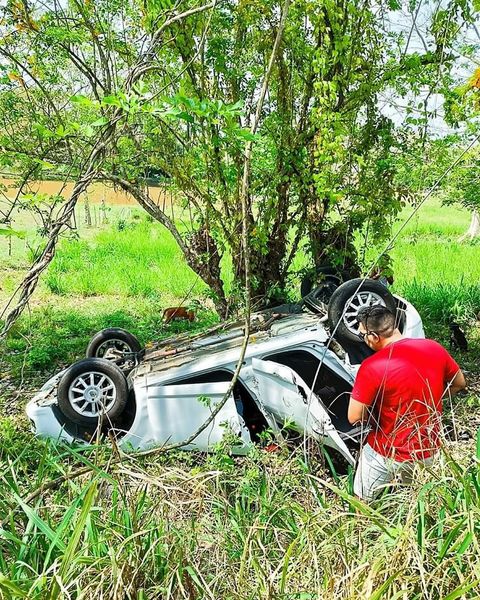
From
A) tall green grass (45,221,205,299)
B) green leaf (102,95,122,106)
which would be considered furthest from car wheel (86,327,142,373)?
green leaf (102,95,122,106)

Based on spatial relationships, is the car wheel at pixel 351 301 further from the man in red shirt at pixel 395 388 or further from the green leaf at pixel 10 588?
the green leaf at pixel 10 588

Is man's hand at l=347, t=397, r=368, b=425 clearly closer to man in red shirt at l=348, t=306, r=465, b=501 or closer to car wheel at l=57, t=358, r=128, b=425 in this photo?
man in red shirt at l=348, t=306, r=465, b=501

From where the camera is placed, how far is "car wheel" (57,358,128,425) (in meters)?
5.02

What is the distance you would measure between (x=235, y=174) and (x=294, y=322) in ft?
7.40

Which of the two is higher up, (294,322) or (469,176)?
(469,176)

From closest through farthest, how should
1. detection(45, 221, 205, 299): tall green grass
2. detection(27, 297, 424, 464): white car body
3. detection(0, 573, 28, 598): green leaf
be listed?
detection(0, 573, 28, 598): green leaf → detection(27, 297, 424, 464): white car body → detection(45, 221, 205, 299): tall green grass

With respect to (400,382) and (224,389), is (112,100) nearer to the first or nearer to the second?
(400,382)

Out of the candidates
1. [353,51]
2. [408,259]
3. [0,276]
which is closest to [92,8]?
[353,51]

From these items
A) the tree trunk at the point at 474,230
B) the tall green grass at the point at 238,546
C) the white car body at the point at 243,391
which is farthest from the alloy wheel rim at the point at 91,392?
the tree trunk at the point at 474,230

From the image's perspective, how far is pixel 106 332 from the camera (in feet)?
21.4

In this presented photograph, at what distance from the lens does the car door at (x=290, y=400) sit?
447 centimetres

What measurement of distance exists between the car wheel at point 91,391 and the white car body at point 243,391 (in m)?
0.14

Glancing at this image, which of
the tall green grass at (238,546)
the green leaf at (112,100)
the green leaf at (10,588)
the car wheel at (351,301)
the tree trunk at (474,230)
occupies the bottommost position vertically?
the tree trunk at (474,230)

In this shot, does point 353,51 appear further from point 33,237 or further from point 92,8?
point 33,237
